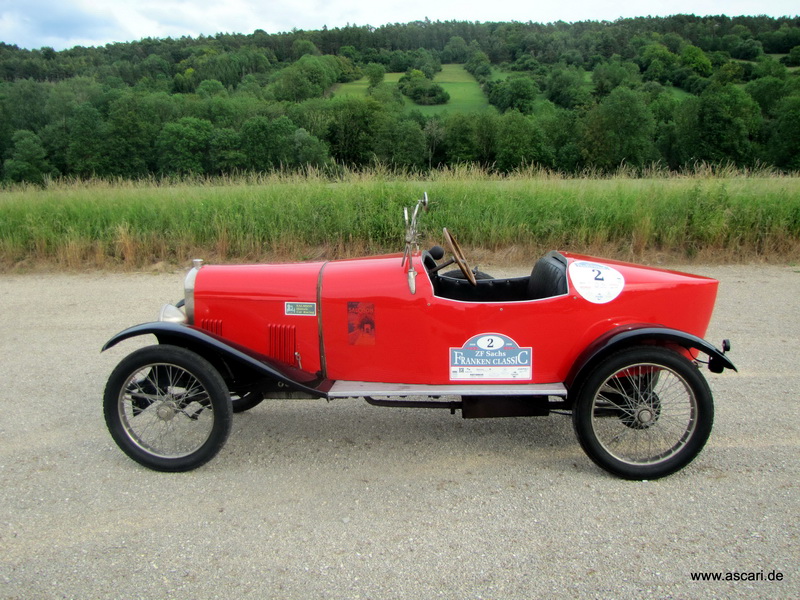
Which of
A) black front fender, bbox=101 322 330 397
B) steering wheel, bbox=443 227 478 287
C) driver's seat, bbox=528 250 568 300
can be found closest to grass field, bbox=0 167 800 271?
driver's seat, bbox=528 250 568 300

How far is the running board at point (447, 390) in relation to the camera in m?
3.28

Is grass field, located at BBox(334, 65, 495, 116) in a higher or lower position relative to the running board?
higher

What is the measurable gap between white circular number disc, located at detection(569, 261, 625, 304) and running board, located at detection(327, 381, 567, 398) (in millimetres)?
549

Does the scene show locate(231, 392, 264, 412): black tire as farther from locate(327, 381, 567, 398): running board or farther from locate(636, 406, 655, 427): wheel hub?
locate(636, 406, 655, 427): wheel hub

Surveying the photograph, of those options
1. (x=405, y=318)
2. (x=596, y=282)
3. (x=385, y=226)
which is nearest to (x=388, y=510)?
(x=405, y=318)

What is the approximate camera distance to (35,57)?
54.1m

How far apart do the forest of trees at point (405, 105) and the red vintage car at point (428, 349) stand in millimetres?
15571

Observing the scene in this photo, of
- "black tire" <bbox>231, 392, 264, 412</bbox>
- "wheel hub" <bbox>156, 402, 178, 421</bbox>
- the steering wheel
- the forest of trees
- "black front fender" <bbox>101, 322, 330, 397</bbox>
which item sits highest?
the forest of trees

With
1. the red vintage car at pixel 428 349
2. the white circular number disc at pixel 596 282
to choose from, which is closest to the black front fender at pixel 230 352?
the red vintage car at pixel 428 349

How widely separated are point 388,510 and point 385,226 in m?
6.11

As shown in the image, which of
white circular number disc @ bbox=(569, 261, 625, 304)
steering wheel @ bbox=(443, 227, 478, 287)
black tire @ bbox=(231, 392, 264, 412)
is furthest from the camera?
black tire @ bbox=(231, 392, 264, 412)

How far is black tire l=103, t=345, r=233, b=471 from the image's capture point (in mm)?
3219

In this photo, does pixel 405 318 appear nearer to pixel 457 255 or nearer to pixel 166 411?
A: pixel 457 255

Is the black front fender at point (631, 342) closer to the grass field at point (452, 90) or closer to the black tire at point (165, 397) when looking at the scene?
the black tire at point (165, 397)
